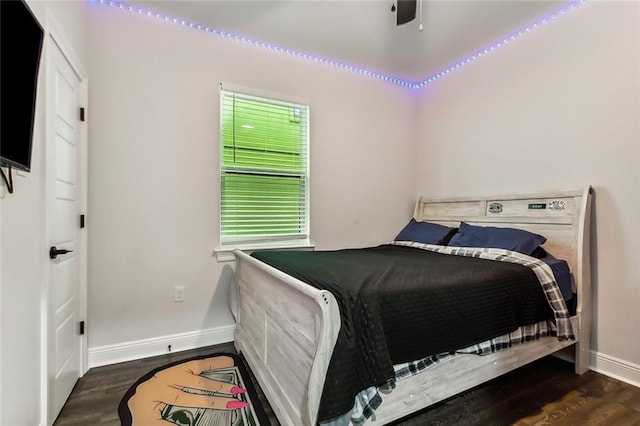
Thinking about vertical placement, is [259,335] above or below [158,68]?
below

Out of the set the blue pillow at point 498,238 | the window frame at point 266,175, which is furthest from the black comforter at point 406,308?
the window frame at point 266,175

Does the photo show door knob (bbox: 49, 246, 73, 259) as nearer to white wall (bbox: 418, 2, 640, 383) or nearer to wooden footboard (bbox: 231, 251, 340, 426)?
wooden footboard (bbox: 231, 251, 340, 426)

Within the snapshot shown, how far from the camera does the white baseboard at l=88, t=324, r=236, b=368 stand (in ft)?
7.17

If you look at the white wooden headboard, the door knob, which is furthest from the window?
the white wooden headboard

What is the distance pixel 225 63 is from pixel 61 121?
4.56ft

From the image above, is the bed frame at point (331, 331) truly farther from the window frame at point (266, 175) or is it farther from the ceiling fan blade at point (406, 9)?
the ceiling fan blade at point (406, 9)

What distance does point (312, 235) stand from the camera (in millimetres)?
3057

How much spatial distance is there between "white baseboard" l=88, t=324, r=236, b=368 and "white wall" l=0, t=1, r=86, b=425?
812 millimetres

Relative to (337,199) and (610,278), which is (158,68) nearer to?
(337,199)

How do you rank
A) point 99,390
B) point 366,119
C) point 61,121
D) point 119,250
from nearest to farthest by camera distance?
point 61,121 → point 99,390 → point 119,250 → point 366,119

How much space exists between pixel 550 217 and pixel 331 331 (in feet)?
7.19

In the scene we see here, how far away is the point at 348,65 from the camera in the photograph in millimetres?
3223

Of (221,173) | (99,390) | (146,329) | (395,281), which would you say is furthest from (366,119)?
(99,390)

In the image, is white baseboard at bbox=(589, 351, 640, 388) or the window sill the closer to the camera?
white baseboard at bbox=(589, 351, 640, 388)
